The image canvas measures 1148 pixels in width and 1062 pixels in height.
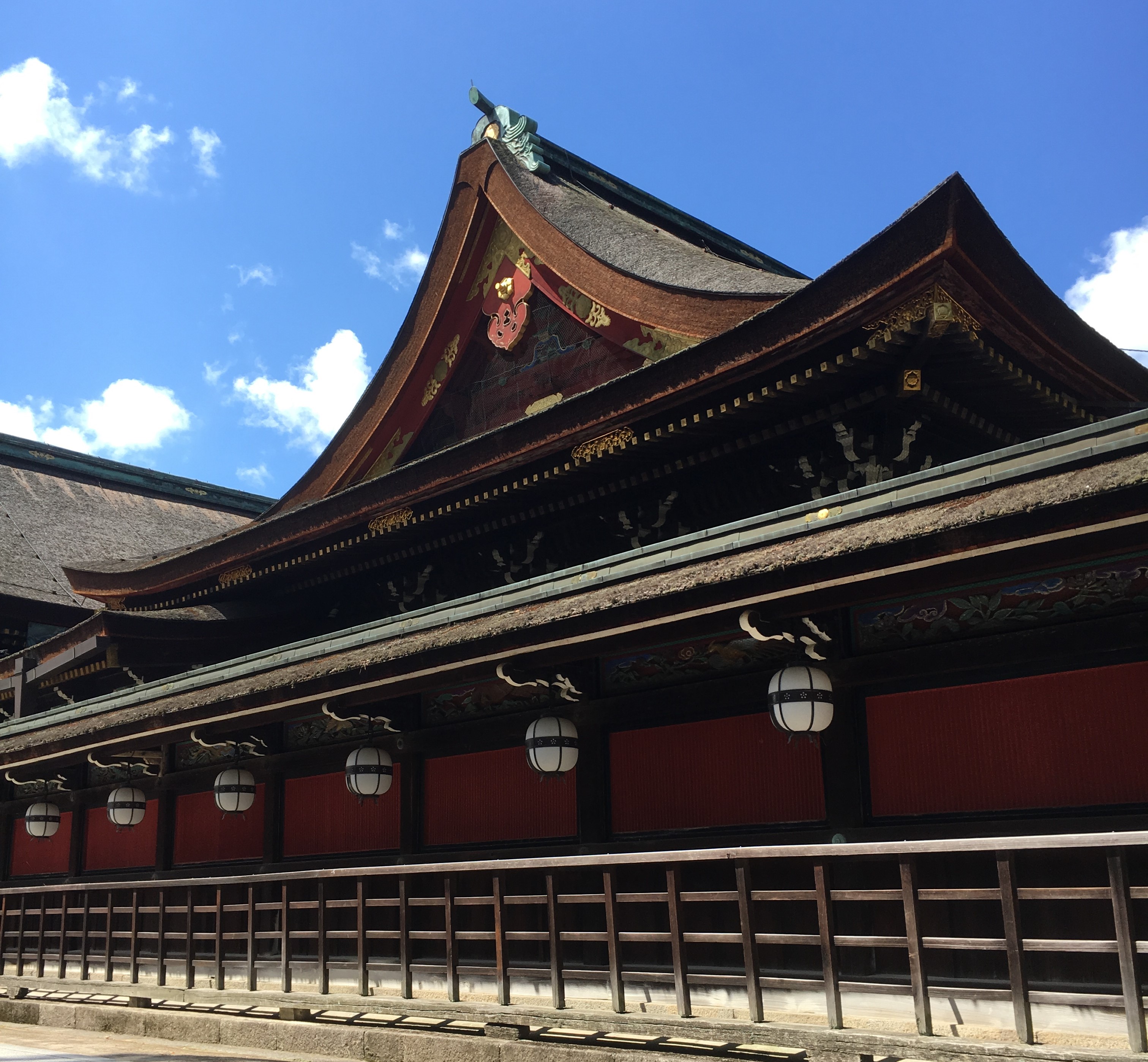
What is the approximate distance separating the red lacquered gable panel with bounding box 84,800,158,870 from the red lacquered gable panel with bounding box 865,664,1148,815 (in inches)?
419

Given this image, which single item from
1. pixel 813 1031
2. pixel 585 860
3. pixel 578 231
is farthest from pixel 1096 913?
pixel 578 231

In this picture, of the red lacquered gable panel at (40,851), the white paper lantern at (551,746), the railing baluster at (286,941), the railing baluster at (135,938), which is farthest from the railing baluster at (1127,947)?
the red lacquered gable panel at (40,851)

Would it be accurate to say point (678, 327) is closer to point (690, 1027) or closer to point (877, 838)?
point (877, 838)

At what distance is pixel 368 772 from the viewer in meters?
11.7

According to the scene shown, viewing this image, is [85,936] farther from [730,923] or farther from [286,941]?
[730,923]

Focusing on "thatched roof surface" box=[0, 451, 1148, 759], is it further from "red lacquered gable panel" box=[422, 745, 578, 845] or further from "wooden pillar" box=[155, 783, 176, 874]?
"wooden pillar" box=[155, 783, 176, 874]

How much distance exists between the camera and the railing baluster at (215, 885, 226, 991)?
35.3ft

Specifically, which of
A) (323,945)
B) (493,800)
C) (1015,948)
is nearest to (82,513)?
(493,800)

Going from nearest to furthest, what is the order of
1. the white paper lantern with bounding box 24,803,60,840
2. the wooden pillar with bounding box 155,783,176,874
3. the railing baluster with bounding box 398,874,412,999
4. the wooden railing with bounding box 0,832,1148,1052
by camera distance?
the wooden railing with bounding box 0,832,1148,1052
the railing baluster with bounding box 398,874,412,999
the wooden pillar with bounding box 155,783,176,874
the white paper lantern with bounding box 24,803,60,840

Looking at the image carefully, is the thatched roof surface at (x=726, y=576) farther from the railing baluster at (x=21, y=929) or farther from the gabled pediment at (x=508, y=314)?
the gabled pediment at (x=508, y=314)

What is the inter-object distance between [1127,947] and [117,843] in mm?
13968

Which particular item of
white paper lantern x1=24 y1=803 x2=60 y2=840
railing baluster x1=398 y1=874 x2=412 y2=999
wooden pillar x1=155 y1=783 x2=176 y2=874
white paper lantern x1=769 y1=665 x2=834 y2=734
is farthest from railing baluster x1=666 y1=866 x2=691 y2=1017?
white paper lantern x1=24 y1=803 x2=60 y2=840

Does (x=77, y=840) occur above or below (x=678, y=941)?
Answer: above

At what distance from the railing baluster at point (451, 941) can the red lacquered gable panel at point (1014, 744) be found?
10.6ft
